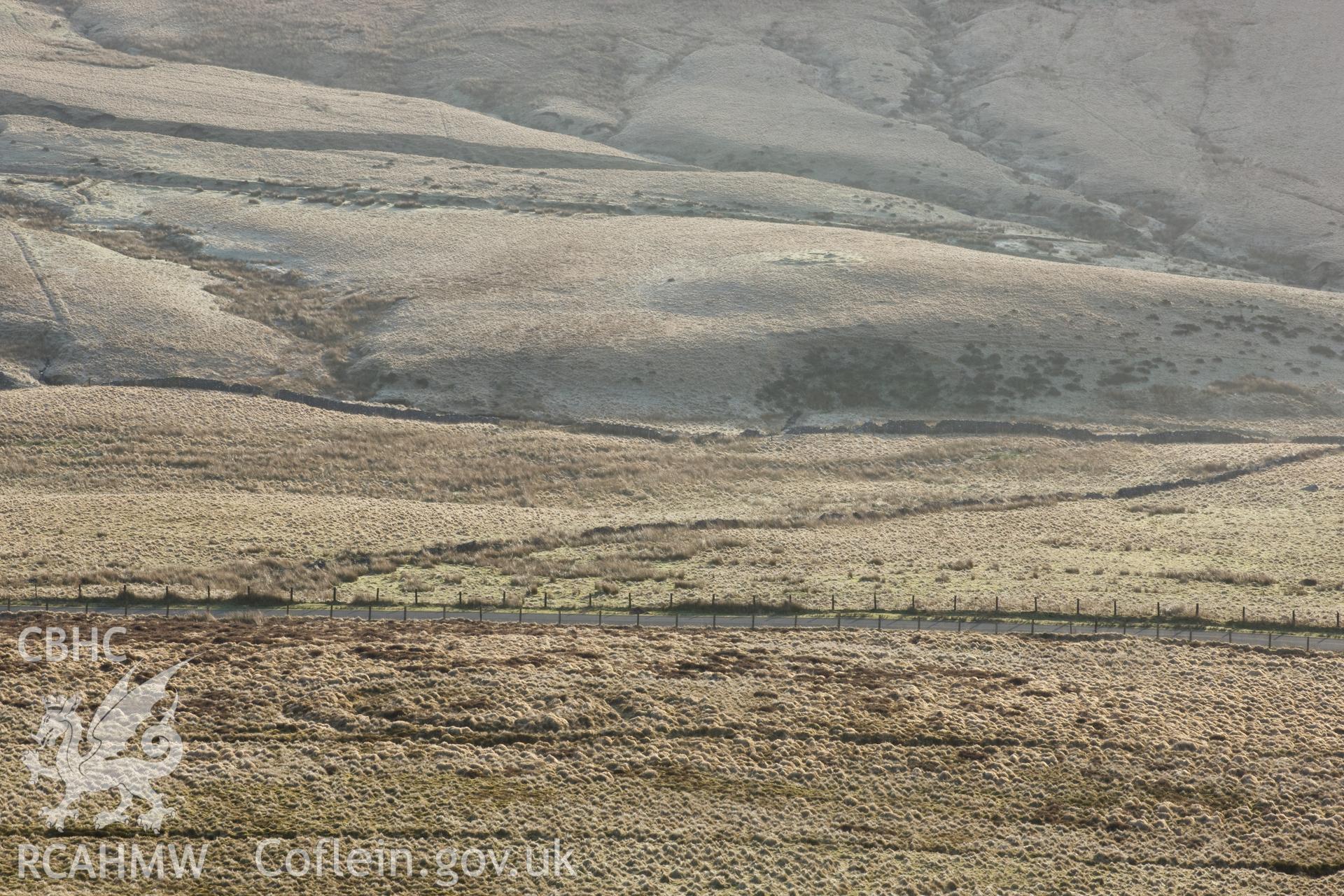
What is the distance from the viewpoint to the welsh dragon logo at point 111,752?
21.0 m

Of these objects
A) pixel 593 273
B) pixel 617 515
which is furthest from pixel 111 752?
pixel 593 273

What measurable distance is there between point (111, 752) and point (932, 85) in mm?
158103

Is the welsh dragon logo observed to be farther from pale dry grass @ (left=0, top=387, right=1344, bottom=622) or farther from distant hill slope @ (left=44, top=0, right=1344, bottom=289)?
distant hill slope @ (left=44, top=0, right=1344, bottom=289)

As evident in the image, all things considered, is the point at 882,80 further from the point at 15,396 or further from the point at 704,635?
the point at 704,635

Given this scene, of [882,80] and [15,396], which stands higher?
[882,80]

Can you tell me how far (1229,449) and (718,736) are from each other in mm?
42489

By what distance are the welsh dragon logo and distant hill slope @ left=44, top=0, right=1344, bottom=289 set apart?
100730mm

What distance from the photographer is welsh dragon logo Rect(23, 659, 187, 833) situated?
827 inches

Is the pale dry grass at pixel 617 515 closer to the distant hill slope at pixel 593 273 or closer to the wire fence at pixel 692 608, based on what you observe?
the wire fence at pixel 692 608

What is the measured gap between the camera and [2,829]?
20109 millimetres

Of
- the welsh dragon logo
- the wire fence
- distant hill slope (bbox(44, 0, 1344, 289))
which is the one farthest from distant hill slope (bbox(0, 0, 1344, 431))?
the welsh dragon logo

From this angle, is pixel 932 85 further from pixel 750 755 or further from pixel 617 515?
pixel 750 755

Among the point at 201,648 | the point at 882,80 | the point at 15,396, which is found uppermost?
the point at 882,80

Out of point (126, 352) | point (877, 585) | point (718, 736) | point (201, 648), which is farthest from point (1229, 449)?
point (126, 352)
